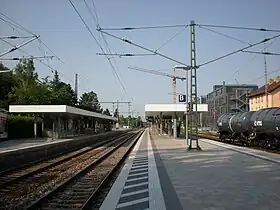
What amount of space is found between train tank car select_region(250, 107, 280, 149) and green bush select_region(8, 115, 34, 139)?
96.6ft

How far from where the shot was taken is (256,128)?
28.2m

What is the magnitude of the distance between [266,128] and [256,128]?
230 cm

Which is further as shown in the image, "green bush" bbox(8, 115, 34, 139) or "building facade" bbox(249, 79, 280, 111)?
"building facade" bbox(249, 79, 280, 111)

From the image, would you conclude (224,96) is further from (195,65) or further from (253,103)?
(195,65)

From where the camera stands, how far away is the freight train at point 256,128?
24.9 metres

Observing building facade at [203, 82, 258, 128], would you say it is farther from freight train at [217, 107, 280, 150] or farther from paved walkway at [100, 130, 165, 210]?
paved walkway at [100, 130, 165, 210]

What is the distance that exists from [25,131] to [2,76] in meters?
35.4

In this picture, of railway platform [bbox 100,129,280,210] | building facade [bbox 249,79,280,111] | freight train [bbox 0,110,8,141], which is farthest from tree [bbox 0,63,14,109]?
railway platform [bbox 100,129,280,210]


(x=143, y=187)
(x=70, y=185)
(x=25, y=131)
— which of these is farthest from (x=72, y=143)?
(x=143, y=187)

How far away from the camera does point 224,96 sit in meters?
99.7

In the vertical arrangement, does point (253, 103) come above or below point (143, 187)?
above

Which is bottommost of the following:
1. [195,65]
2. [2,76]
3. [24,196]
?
[24,196]

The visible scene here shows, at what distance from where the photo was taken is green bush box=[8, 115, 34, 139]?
46.4 m

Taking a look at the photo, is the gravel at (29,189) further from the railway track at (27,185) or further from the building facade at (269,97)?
the building facade at (269,97)
